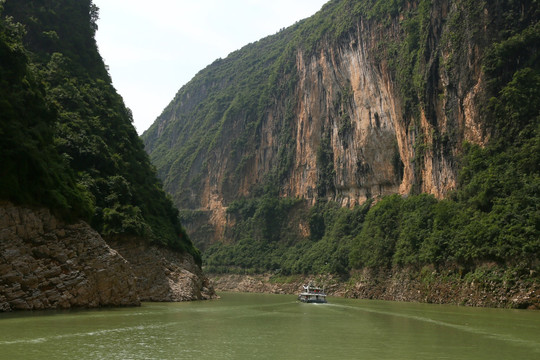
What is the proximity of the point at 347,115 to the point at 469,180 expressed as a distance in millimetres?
53834

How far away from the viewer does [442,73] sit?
73062 millimetres

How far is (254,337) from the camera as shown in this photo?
26.0 m

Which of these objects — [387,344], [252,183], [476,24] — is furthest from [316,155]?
[387,344]

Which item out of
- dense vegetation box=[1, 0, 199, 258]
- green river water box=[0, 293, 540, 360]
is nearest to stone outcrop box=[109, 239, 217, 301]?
dense vegetation box=[1, 0, 199, 258]

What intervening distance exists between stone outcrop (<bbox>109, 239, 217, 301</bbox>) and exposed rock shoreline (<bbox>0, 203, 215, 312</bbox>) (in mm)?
7819

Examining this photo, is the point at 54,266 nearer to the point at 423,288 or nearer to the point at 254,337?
the point at 254,337

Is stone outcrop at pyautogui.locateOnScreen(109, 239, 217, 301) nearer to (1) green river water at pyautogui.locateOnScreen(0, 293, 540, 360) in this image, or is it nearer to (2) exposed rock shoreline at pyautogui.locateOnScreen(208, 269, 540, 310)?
(1) green river water at pyautogui.locateOnScreen(0, 293, 540, 360)

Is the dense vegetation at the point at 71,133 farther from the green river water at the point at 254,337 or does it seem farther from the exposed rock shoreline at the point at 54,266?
the green river water at the point at 254,337

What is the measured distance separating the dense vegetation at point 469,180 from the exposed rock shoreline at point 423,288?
65.0 inches

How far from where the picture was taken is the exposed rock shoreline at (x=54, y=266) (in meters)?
30.7

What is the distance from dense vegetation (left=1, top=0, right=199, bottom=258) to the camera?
34562mm

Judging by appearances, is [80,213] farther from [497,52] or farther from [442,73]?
[442,73]

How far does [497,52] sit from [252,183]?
9660cm

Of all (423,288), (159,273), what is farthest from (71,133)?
(423,288)
